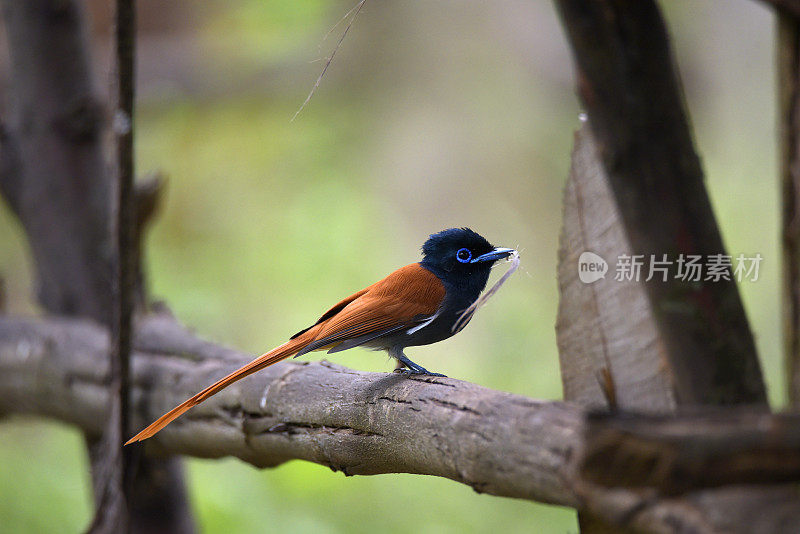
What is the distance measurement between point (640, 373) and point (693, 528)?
0.39 metres

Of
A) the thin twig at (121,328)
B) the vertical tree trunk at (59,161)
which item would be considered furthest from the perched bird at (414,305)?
the vertical tree trunk at (59,161)

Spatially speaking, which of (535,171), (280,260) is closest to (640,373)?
Result: (535,171)

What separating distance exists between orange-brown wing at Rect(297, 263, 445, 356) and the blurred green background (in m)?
2.53

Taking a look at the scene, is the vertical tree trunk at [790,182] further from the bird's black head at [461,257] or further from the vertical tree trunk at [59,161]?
the vertical tree trunk at [59,161]

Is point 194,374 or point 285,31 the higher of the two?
point 285,31

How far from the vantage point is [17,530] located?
4.49 meters

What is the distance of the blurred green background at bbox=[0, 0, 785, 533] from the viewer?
4617mm

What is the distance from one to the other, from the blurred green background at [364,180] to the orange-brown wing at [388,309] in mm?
2534

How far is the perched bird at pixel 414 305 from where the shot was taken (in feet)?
5.41

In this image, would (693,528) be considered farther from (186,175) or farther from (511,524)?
(186,175)

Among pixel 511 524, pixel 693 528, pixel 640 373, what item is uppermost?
pixel 640 373

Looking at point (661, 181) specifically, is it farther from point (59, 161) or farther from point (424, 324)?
point (59, 161)

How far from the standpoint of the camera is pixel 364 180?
6.00 meters

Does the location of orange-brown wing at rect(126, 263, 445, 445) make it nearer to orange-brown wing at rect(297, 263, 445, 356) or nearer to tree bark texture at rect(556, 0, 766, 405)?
orange-brown wing at rect(297, 263, 445, 356)
